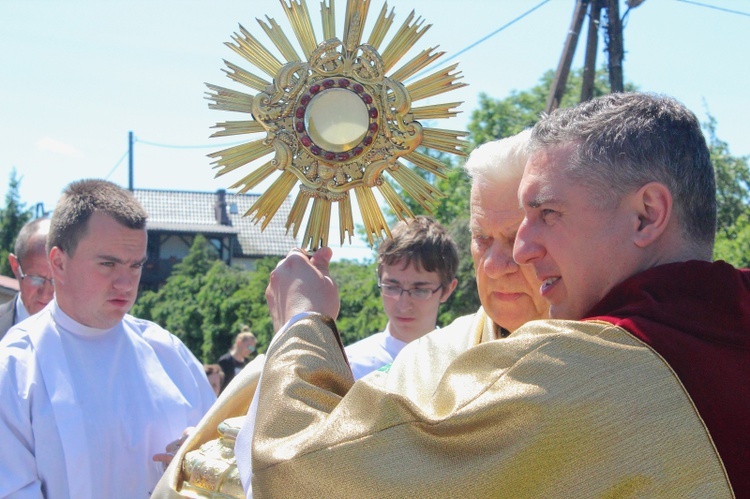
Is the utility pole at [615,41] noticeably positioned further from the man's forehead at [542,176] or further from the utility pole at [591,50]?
the man's forehead at [542,176]

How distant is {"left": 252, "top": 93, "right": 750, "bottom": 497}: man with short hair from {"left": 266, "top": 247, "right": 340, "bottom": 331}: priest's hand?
0.93 ft

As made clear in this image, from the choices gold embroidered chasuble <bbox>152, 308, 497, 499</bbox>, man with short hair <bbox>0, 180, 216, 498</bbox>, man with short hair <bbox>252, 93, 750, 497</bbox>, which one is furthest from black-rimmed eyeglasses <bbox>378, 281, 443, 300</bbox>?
man with short hair <bbox>252, 93, 750, 497</bbox>

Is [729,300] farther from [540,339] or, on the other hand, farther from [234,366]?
[234,366]

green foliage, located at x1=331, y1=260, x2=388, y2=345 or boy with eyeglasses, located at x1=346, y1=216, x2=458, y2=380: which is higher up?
boy with eyeglasses, located at x1=346, y1=216, x2=458, y2=380

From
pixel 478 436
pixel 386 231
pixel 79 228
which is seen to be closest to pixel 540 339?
pixel 478 436

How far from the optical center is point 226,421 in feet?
7.77

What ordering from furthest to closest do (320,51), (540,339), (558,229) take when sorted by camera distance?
1. (320,51)
2. (558,229)
3. (540,339)

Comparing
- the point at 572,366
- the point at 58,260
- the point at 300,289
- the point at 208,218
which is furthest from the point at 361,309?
the point at 208,218

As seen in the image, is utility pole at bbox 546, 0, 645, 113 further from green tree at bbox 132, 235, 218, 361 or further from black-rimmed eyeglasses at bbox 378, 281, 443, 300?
green tree at bbox 132, 235, 218, 361

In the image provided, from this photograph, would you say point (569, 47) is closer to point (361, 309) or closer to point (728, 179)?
point (361, 309)

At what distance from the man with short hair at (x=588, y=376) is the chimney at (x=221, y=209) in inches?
1680

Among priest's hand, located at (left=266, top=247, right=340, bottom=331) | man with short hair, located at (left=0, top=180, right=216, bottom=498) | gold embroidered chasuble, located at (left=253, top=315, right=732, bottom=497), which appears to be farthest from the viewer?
man with short hair, located at (left=0, top=180, right=216, bottom=498)

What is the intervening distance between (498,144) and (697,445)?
1272 millimetres

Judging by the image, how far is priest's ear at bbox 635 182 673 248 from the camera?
1720 mm
